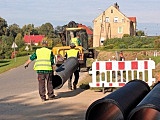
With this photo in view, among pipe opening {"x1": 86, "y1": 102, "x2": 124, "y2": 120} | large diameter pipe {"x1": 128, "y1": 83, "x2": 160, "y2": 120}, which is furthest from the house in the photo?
large diameter pipe {"x1": 128, "y1": 83, "x2": 160, "y2": 120}

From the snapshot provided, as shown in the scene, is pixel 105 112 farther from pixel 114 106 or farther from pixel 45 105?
A: pixel 45 105

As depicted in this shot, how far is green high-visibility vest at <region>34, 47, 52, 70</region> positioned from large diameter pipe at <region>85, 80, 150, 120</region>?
4855 mm

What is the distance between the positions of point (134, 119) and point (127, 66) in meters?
7.82

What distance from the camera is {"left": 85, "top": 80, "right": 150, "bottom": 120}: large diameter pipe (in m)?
7.10

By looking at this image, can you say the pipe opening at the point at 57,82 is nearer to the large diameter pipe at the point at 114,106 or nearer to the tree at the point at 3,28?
the large diameter pipe at the point at 114,106

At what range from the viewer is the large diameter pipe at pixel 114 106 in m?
7.10

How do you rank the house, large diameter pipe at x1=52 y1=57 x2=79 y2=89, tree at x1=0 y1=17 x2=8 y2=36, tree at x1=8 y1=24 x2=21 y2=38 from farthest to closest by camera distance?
tree at x1=8 y1=24 x2=21 y2=38
tree at x1=0 y1=17 x2=8 y2=36
the house
large diameter pipe at x1=52 y1=57 x2=79 y2=89

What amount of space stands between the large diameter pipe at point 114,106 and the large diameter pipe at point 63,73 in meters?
5.20

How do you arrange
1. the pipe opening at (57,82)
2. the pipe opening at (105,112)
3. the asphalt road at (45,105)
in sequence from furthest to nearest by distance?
1. the pipe opening at (57,82)
2. the asphalt road at (45,105)
3. the pipe opening at (105,112)

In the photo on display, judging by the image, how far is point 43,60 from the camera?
1280 centimetres

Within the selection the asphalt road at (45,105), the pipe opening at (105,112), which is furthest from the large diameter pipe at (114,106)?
the asphalt road at (45,105)

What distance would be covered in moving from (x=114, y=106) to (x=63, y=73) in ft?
19.1

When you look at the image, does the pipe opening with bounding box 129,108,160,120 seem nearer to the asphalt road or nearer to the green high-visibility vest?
the asphalt road

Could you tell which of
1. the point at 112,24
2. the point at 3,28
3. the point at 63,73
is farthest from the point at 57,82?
the point at 3,28
